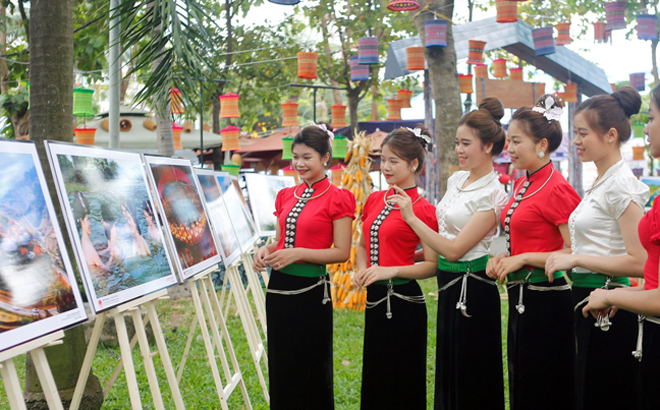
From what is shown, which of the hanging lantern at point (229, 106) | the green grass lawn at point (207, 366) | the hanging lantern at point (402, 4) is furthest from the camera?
the hanging lantern at point (229, 106)

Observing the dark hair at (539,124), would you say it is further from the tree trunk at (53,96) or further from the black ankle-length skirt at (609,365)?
the tree trunk at (53,96)

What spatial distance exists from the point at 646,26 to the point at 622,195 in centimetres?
803

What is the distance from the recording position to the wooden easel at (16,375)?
1.94m

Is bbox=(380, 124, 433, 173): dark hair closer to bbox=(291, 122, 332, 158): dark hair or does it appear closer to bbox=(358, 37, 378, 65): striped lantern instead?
bbox=(291, 122, 332, 158): dark hair

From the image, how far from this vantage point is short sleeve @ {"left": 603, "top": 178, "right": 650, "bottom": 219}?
247cm

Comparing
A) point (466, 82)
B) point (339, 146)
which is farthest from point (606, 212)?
point (466, 82)

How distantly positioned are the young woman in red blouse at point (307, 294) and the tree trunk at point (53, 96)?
119 centimetres

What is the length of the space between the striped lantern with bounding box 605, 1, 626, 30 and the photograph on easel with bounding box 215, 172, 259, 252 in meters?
6.85

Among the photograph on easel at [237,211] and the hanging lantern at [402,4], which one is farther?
the hanging lantern at [402,4]

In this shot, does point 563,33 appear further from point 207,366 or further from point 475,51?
point 207,366

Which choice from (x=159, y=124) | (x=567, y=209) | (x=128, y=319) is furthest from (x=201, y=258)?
(x=159, y=124)

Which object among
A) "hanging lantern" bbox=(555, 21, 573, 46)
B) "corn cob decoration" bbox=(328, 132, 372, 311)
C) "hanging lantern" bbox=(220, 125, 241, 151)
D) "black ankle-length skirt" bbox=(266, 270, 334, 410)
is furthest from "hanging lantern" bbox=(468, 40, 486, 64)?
"black ankle-length skirt" bbox=(266, 270, 334, 410)

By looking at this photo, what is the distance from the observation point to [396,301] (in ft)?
10.3

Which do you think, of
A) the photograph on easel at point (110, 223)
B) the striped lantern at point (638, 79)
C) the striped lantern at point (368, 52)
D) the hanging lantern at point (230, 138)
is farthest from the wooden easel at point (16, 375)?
the striped lantern at point (638, 79)
